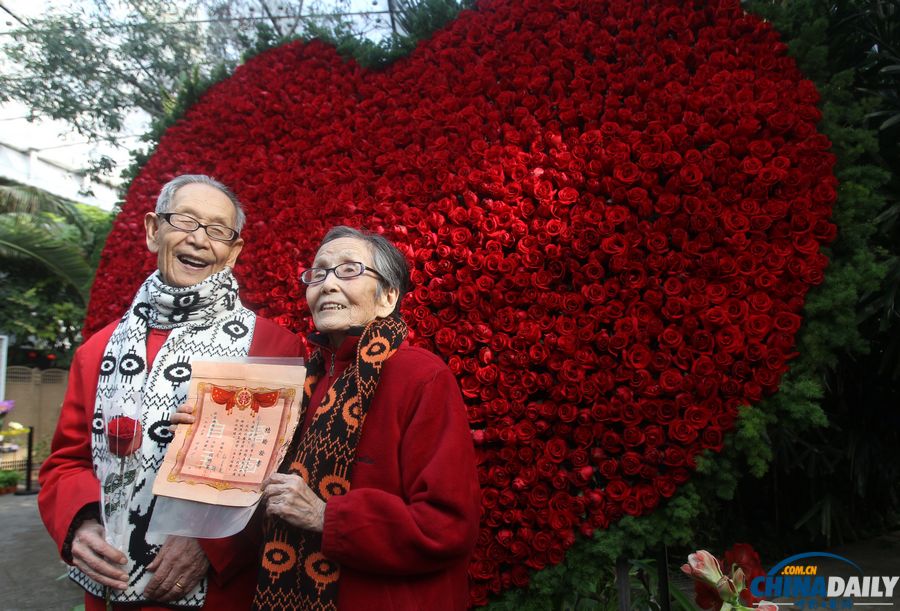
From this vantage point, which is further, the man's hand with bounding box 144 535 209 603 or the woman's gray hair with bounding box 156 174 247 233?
the woman's gray hair with bounding box 156 174 247 233

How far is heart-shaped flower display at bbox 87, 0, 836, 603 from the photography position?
2.23 metres

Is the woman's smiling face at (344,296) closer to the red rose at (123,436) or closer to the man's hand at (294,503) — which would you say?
the man's hand at (294,503)

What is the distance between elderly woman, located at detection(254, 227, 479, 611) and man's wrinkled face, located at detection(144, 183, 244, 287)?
0.41 m

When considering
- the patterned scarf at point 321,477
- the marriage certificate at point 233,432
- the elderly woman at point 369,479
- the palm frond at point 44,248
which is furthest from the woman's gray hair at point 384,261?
the palm frond at point 44,248

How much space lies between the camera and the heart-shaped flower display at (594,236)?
223 cm

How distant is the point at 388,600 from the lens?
1463 mm

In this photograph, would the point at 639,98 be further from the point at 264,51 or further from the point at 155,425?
the point at 264,51

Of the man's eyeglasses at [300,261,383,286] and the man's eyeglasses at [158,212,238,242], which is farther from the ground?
the man's eyeglasses at [158,212,238,242]

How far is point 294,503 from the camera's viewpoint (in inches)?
56.6

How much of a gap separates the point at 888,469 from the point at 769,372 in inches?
61.4

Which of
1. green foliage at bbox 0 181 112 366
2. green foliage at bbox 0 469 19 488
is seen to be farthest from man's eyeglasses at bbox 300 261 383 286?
green foliage at bbox 0 181 112 366

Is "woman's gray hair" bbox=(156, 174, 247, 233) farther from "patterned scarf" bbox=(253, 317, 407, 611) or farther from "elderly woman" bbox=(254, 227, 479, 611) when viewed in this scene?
"patterned scarf" bbox=(253, 317, 407, 611)

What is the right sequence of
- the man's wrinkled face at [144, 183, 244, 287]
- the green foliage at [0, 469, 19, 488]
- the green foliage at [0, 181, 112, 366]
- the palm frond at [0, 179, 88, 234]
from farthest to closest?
the palm frond at [0, 179, 88, 234] < the green foliage at [0, 181, 112, 366] < the green foliage at [0, 469, 19, 488] < the man's wrinkled face at [144, 183, 244, 287]

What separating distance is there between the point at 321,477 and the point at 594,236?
1.39m
